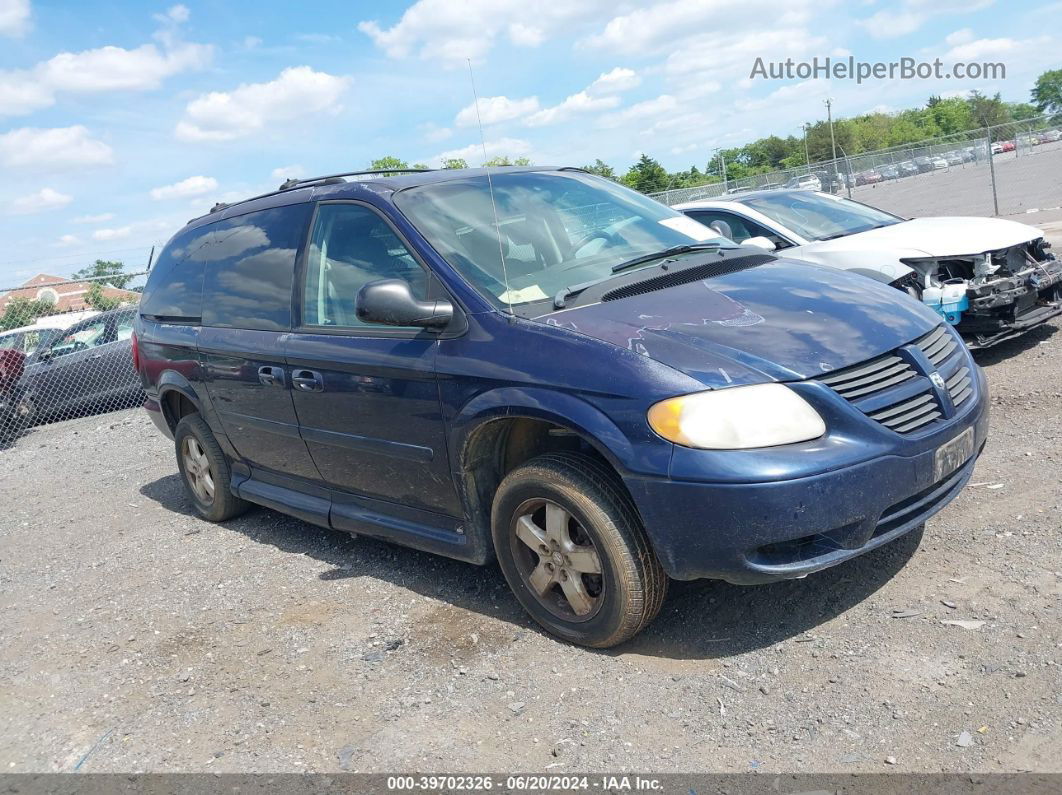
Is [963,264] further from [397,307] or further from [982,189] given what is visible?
[982,189]

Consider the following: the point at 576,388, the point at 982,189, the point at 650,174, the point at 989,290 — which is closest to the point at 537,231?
the point at 576,388

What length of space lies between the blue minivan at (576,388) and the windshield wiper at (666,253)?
13 millimetres

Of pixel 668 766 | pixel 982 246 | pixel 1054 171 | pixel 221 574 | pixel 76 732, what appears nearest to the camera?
pixel 668 766

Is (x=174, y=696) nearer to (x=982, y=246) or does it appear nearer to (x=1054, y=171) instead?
(x=982, y=246)

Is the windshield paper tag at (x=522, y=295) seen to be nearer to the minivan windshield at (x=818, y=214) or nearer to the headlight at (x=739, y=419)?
the headlight at (x=739, y=419)

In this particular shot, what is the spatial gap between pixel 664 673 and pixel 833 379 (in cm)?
124

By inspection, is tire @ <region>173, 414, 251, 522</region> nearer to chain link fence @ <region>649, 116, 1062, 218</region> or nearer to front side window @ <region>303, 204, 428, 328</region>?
front side window @ <region>303, 204, 428, 328</region>

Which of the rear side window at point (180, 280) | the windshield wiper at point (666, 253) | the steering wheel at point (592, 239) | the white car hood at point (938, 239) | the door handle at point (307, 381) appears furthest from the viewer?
the white car hood at point (938, 239)

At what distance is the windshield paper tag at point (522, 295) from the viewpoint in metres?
3.64

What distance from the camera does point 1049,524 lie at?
3.87m

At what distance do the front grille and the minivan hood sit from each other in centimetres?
5

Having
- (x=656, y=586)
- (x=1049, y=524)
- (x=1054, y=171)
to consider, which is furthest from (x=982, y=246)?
(x=1054, y=171)

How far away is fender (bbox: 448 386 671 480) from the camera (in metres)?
3.04

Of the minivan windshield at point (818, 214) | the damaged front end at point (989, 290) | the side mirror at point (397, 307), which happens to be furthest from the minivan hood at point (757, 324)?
the minivan windshield at point (818, 214)
